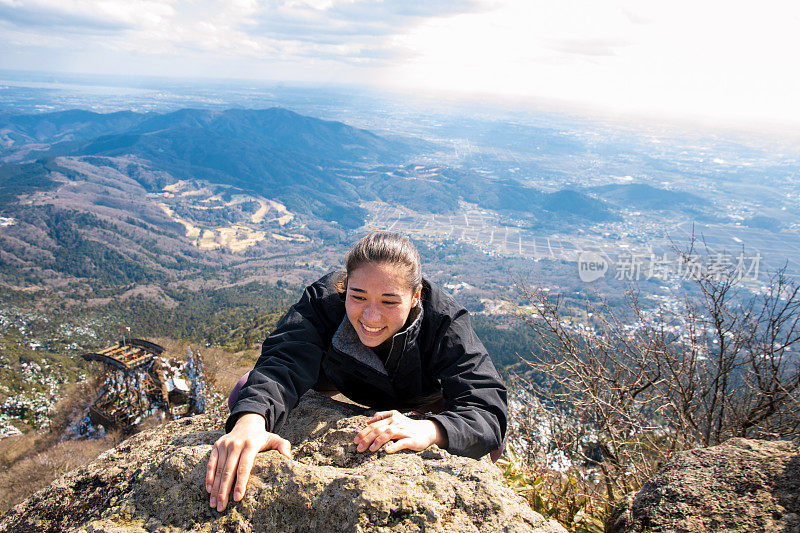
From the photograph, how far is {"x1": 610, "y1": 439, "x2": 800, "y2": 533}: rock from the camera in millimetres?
1940

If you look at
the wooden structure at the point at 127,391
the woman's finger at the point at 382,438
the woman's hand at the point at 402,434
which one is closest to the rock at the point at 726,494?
the woman's hand at the point at 402,434

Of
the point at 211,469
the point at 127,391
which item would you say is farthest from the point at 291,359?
the point at 127,391

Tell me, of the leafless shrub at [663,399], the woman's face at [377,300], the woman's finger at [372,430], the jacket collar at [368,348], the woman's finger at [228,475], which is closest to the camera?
the woman's finger at [228,475]

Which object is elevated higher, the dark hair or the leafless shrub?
the dark hair

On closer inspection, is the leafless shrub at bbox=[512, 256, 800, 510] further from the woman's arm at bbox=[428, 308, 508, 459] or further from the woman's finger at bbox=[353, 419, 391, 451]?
the woman's finger at bbox=[353, 419, 391, 451]

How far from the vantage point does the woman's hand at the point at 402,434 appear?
2232 millimetres

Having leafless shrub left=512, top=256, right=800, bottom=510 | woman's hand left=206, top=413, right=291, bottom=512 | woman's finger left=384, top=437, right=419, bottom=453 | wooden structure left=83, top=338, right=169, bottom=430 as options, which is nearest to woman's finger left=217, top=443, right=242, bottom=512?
woman's hand left=206, top=413, right=291, bottom=512

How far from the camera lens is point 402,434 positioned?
226 centimetres

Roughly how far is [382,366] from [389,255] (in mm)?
807

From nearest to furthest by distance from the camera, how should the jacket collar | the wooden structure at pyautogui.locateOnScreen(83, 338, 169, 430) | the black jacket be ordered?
the black jacket
the jacket collar
the wooden structure at pyautogui.locateOnScreen(83, 338, 169, 430)

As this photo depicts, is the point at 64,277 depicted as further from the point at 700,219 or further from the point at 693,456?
the point at 700,219

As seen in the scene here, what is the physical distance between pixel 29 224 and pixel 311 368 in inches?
9457

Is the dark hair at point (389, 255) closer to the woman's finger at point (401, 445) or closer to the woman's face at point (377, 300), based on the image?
the woman's face at point (377, 300)

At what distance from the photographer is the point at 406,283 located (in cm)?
266
